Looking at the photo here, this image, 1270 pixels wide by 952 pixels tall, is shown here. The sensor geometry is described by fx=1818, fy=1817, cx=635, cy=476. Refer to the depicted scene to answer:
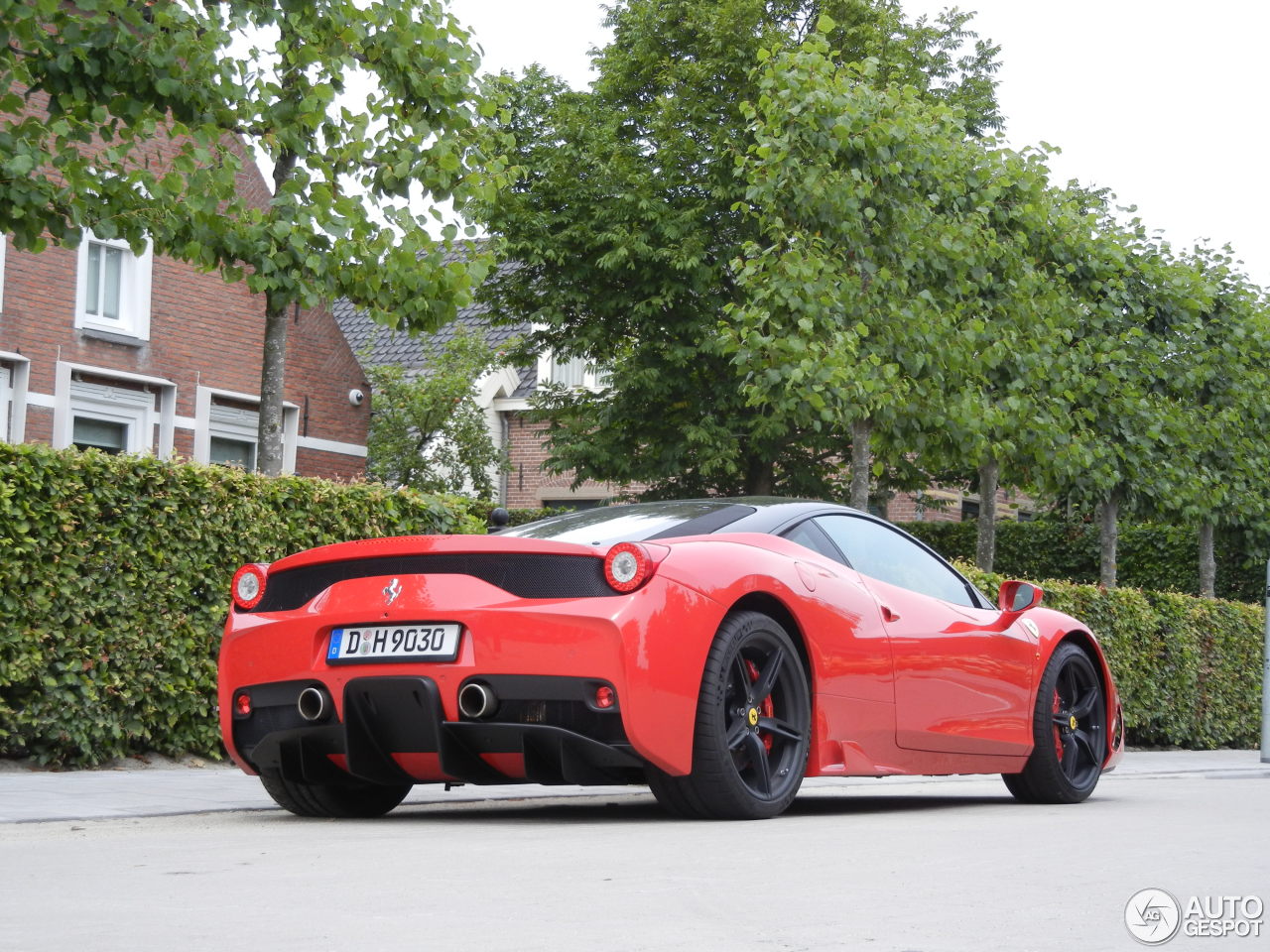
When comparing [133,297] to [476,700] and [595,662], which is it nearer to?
[476,700]

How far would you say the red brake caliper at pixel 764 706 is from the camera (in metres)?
6.66

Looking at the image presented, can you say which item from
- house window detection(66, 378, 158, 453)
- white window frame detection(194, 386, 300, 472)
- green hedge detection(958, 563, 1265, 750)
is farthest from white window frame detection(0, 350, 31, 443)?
green hedge detection(958, 563, 1265, 750)

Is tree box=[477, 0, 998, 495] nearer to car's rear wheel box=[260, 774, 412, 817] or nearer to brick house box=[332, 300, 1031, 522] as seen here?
brick house box=[332, 300, 1031, 522]

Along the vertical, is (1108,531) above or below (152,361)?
below

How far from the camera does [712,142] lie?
28609 mm

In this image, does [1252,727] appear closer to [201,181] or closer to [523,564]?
[201,181]

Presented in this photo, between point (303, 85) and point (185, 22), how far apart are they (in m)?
1.57

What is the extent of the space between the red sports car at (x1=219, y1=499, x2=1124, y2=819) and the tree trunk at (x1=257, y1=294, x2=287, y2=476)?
18.3 ft

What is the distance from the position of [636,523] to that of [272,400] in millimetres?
6554

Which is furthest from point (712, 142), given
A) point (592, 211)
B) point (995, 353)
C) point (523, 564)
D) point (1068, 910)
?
point (1068, 910)

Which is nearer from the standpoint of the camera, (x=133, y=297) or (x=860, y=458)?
(x=860, y=458)

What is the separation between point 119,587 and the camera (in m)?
9.45

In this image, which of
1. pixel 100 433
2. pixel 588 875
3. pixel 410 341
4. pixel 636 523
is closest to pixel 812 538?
pixel 636 523

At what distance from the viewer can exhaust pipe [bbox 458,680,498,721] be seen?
20.1 feet
